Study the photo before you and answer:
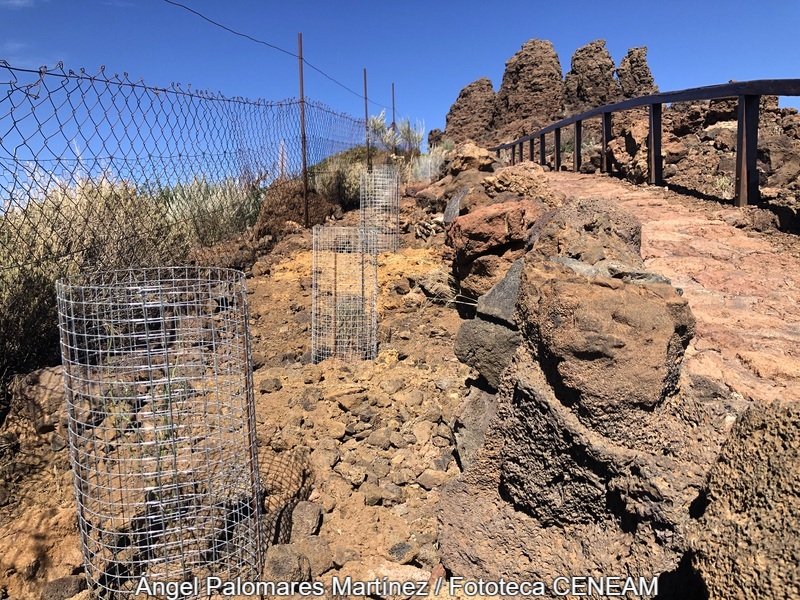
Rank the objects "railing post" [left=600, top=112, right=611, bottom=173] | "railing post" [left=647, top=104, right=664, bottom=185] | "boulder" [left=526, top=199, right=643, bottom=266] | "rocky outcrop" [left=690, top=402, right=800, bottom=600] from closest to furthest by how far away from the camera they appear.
Answer: "rocky outcrop" [left=690, top=402, right=800, bottom=600], "boulder" [left=526, top=199, right=643, bottom=266], "railing post" [left=647, top=104, right=664, bottom=185], "railing post" [left=600, top=112, right=611, bottom=173]

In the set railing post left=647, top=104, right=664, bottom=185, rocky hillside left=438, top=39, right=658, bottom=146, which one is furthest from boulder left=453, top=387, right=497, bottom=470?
rocky hillside left=438, top=39, right=658, bottom=146

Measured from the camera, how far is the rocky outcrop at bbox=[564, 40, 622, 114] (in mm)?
21938

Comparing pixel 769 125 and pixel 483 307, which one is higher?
pixel 769 125

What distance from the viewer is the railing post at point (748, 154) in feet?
Result: 14.6

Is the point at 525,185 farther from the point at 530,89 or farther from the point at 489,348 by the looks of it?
the point at 530,89

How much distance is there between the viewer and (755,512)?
43.8 inches

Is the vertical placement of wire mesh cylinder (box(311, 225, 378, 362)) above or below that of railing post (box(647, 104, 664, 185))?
below

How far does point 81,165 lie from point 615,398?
3.75 m

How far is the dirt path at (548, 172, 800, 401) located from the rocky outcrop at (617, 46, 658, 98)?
1935 centimetres

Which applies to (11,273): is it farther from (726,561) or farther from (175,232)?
(726,561)

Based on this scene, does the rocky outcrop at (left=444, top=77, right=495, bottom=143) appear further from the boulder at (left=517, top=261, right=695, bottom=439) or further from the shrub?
the boulder at (left=517, top=261, right=695, bottom=439)

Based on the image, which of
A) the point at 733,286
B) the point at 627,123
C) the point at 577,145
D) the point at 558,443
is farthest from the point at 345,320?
the point at 627,123

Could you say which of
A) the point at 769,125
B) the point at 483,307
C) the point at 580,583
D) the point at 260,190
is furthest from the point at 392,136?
the point at 580,583

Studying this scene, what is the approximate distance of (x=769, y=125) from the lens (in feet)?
25.3
